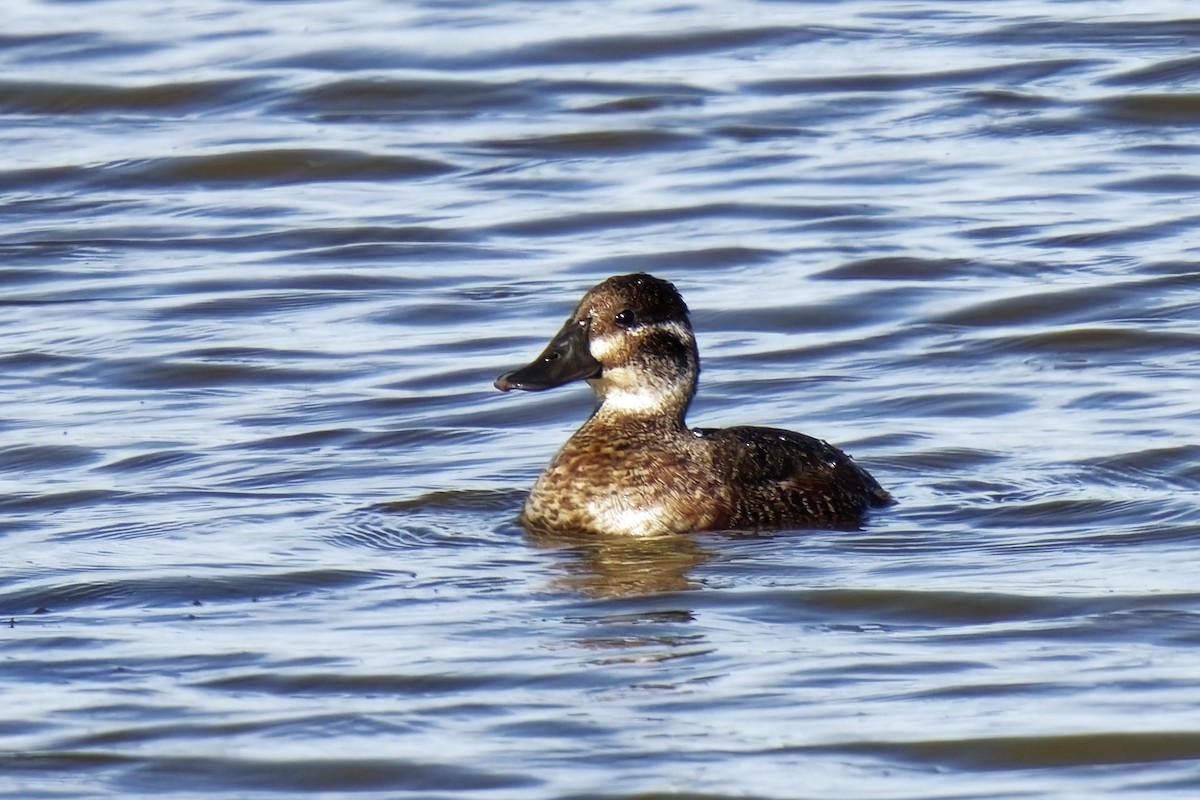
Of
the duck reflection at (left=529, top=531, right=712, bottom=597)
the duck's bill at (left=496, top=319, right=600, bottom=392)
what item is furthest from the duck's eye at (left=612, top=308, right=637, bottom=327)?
the duck reflection at (left=529, top=531, right=712, bottom=597)

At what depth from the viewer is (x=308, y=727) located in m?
7.00

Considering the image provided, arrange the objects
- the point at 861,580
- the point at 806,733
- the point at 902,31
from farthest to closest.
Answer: the point at 902,31, the point at 861,580, the point at 806,733

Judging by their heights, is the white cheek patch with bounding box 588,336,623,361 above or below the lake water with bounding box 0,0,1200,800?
above

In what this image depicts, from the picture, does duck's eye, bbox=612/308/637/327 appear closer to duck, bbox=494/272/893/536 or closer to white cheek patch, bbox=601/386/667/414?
duck, bbox=494/272/893/536

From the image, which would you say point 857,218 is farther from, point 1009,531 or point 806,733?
point 806,733

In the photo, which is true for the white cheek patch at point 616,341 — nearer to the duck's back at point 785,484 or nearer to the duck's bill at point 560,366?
the duck's bill at point 560,366

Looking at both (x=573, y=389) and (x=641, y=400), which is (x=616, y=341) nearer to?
(x=641, y=400)

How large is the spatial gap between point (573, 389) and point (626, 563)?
3093 millimetres

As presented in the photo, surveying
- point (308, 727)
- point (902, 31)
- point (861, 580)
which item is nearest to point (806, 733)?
point (308, 727)

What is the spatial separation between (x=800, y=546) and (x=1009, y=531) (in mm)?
713

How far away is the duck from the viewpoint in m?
9.50

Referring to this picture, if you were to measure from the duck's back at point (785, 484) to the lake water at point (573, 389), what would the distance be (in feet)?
0.53

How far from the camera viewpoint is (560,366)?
975 cm

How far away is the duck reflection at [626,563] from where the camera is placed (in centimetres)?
866
